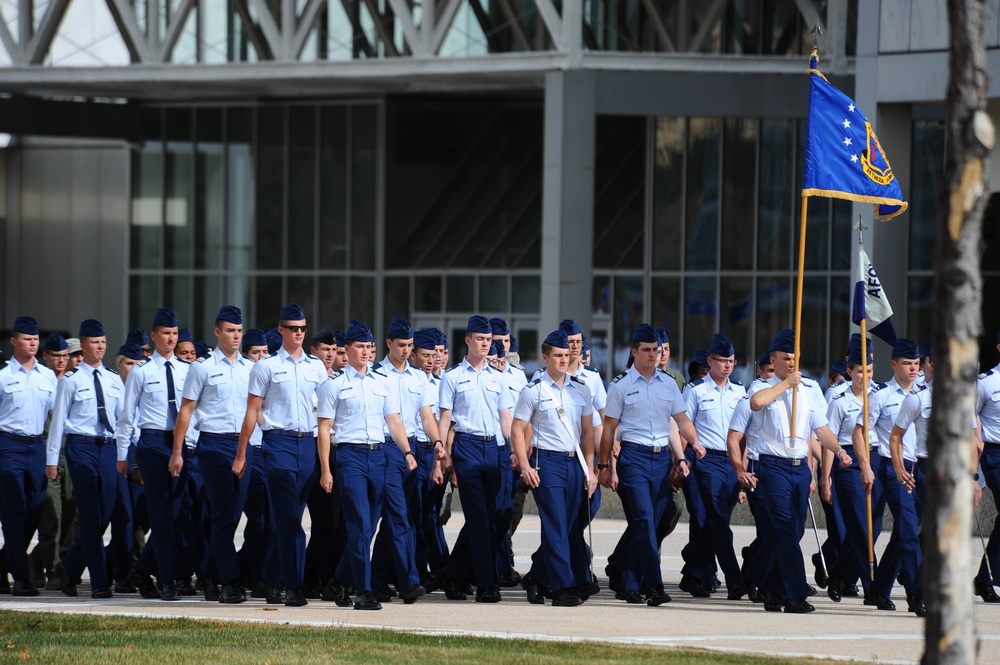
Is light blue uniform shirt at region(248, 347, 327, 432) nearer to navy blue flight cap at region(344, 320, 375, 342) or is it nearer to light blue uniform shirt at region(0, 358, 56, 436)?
navy blue flight cap at region(344, 320, 375, 342)

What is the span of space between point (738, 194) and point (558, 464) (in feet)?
71.5

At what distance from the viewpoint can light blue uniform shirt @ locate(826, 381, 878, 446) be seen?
503 inches

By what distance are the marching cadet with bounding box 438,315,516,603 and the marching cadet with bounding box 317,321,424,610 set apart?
0.56 meters

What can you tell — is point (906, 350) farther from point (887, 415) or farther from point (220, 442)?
point (220, 442)

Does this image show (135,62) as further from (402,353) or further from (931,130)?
(402,353)

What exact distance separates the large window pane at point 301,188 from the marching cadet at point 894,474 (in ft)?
81.1

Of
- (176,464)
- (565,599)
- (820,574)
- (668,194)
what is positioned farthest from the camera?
(668,194)

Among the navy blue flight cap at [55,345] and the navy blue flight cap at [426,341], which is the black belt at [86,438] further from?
the navy blue flight cap at [426,341]

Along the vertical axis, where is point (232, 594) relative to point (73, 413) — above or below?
below

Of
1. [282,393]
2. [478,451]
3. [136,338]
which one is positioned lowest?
[478,451]

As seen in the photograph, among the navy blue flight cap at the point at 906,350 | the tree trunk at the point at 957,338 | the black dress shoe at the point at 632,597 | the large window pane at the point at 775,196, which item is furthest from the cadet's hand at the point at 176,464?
Result: the large window pane at the point at 775,196

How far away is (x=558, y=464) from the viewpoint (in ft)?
39.4

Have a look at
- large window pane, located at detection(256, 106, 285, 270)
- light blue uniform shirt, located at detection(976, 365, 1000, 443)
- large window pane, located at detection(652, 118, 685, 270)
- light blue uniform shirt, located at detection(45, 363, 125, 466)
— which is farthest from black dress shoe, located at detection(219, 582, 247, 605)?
large window pane, located at detection(256, 106, 285, 270)

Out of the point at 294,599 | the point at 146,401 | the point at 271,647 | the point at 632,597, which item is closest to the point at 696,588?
the point at 632,597
